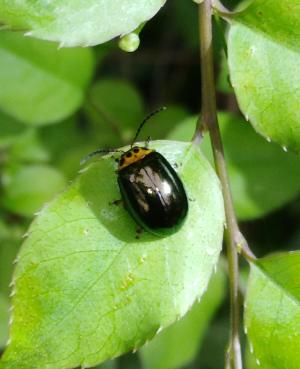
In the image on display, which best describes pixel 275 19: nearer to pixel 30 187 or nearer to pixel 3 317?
pixel 30 187

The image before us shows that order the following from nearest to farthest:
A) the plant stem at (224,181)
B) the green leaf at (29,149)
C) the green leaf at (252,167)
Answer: the plant stem at (224,181) → the green leaf at (252,167) → the green leaf at (29,149)

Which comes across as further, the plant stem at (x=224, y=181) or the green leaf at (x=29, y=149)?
the green leaf at (x=29, y=149)

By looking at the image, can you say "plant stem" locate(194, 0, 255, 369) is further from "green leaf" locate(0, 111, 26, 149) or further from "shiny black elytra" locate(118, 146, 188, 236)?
"green leaf" locate(0, 111, 26, 149)

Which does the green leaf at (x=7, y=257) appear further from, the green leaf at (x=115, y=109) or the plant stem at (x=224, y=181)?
the plant stem at (x=224, y=181)

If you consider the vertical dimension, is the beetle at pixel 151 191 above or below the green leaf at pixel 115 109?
above

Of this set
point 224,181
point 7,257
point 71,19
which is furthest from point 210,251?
point 7,257

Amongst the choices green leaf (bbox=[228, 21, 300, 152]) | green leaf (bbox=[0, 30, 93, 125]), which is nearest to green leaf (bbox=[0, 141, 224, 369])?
green leaf (bbox=[228, 21, 300, 152])

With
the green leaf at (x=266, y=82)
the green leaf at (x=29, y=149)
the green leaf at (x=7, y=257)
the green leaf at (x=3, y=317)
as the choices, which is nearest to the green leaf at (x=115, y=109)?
the green leaf at (x=29, y=149)
